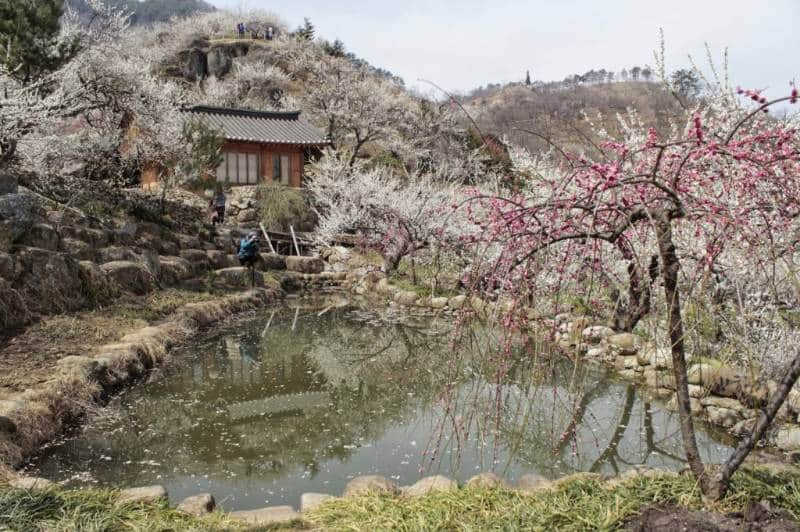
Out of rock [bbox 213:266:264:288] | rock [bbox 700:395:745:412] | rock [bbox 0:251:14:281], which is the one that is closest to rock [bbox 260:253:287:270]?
rock [bbox 213:266:264:288]

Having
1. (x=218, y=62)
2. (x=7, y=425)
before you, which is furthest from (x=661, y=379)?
(x=218, y=62)

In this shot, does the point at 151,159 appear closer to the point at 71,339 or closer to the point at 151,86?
the point at 151,86

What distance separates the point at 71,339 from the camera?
8.12 m

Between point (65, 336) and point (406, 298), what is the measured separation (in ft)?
24.6

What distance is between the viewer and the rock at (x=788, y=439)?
5680 millimetres

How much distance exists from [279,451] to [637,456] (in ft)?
11.7

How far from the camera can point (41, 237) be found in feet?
33.2

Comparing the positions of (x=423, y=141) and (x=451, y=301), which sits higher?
(x=423, y=141)

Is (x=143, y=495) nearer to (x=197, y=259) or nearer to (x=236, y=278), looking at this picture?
(x=236, y=278)

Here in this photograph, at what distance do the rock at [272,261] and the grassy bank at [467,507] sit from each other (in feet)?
42.1

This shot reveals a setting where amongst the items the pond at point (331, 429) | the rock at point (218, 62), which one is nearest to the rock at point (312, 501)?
the pond at point (331, 429)

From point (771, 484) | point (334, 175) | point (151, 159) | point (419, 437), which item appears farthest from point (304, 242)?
point (771, 484)

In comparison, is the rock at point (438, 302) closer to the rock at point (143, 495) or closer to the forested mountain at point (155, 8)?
the rock at point (143, 495)

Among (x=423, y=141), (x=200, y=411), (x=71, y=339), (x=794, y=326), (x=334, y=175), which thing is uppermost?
(x=423, y=141)
